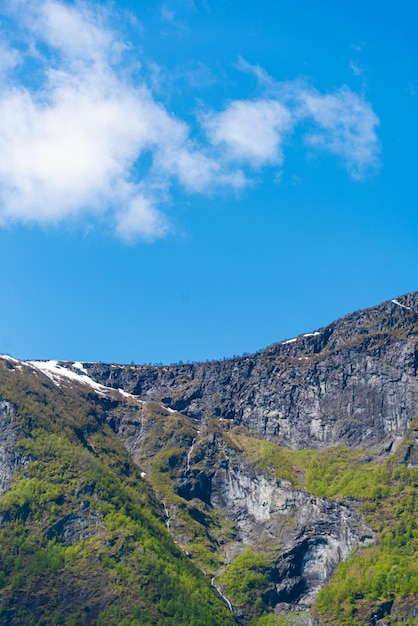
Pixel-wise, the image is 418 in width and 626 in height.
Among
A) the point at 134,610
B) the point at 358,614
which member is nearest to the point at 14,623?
the point at 134,610

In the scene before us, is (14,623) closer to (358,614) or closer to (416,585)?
(358,614)

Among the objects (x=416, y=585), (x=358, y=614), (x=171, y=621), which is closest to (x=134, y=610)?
(x=171, y=621)

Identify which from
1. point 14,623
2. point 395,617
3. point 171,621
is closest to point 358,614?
point 395,617

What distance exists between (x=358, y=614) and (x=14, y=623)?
3017 inches

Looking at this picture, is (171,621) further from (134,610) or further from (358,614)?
(358,614)

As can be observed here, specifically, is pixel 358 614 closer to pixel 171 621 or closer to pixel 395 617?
pixel 395 617

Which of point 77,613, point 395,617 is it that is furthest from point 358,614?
point 77,613

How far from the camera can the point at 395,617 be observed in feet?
633

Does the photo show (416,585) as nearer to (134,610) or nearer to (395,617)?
(395,617)

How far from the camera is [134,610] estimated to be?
199875mm

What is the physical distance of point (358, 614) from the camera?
19925 centimetres

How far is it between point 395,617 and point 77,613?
70.2m

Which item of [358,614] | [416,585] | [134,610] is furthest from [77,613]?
[416,585]

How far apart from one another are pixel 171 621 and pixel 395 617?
49407mm
